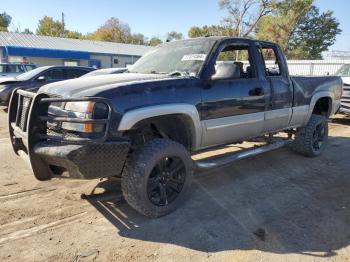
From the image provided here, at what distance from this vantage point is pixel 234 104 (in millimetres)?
4480

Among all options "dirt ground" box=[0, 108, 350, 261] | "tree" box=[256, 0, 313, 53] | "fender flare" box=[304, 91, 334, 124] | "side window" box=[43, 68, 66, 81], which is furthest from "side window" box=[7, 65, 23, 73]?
"tree" box=[256, 0, 313, 53]

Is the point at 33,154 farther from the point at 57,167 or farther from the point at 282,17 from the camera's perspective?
the point at 282,17

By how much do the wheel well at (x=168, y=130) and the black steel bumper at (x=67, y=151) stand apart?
0.46 m

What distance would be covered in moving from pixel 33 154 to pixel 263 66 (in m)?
3.36

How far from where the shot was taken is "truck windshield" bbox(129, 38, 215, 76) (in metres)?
4.39

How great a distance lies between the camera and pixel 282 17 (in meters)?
44.0

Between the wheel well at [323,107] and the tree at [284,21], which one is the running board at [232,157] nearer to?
the wheel well at [323,107]

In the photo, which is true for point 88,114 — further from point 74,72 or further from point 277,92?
point 74,72

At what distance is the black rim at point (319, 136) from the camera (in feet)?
21.3

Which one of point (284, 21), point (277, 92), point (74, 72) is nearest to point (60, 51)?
point (74, 72)

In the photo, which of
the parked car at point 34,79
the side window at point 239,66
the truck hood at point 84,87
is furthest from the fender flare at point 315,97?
the parked car at point 34,79

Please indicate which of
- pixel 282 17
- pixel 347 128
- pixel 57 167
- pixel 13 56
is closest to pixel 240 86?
pixel 57 167

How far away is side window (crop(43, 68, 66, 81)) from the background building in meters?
20.0

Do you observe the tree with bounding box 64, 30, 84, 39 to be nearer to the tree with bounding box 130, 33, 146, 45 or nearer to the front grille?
the tree with bounding box 130, 33, 146, 45
